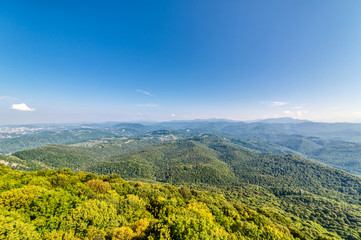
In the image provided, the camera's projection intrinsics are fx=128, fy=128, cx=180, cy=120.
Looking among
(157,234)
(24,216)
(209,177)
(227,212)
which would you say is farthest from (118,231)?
(209,177)

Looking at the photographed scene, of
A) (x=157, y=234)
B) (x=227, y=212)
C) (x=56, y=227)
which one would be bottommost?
(x=227, y=212)

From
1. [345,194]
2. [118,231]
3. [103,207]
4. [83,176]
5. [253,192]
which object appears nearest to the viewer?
[118,231]

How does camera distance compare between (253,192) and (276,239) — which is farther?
(253,192)

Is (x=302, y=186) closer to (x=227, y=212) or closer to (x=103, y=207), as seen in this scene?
(x=227, y=212)

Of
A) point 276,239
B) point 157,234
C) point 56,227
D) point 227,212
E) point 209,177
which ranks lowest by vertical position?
point 209,177

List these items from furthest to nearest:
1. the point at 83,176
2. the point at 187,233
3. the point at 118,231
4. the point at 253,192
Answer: the point at 253,192 < the point at 83,176 < the point at 118,231 < the point at 187,233

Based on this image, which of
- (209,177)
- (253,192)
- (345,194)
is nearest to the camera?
(253,192)

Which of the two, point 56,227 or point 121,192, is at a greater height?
point 56,227

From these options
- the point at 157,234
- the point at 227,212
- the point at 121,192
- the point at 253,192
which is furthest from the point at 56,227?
the point at 253,192

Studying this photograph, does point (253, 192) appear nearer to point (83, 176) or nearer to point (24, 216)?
point (83, 176)
